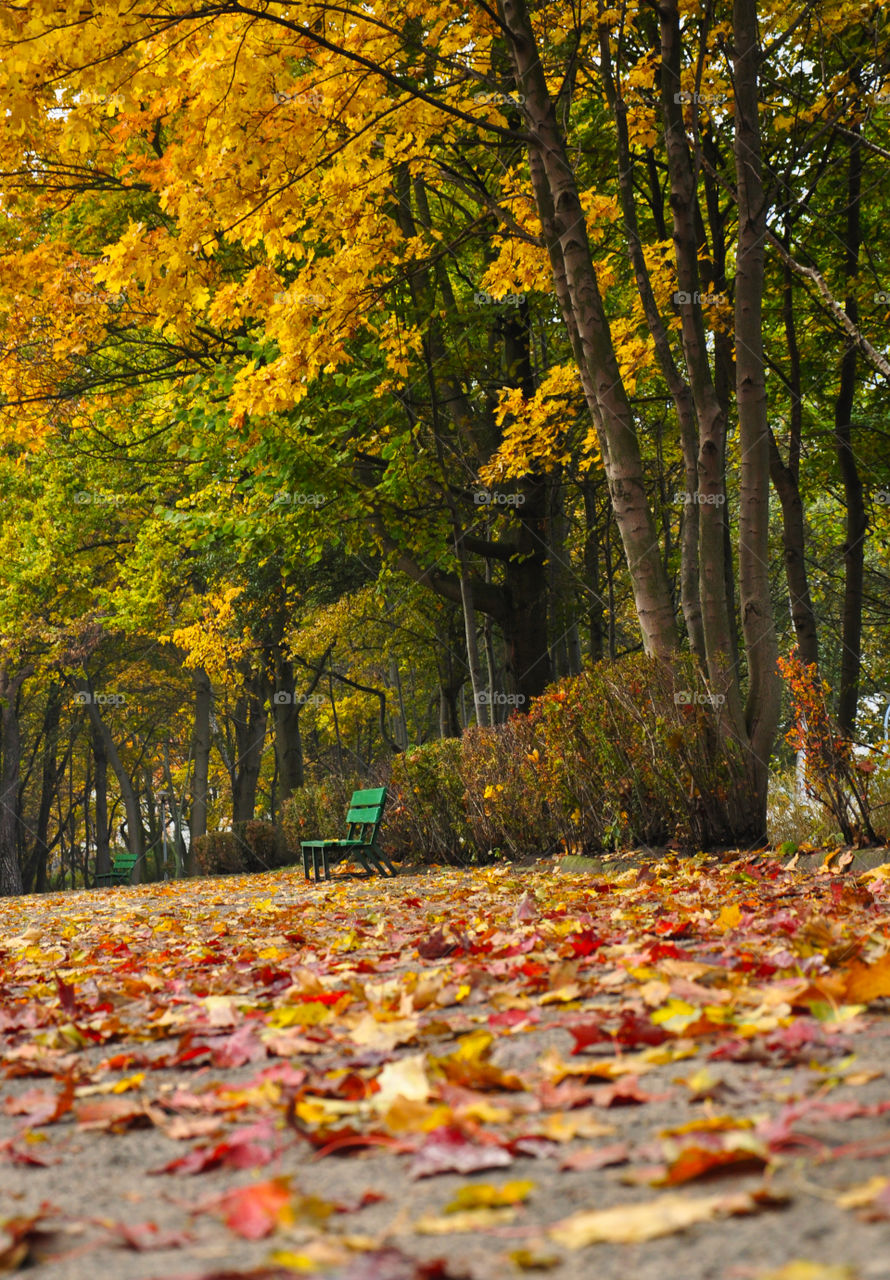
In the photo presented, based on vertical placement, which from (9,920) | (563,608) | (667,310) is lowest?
(9,920)

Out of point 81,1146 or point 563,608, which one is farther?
point 563,608

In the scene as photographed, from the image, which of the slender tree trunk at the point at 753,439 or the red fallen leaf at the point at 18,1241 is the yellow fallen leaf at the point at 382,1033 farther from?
the slender tree trunk at the point at 753,439

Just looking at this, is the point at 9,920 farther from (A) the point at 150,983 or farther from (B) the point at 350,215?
(B) the point at 350,215

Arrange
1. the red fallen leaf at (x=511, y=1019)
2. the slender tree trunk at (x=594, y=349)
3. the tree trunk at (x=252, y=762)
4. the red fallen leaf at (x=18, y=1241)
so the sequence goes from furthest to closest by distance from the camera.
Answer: the tree trunk at (x=252, y=762)
the slender tree trunk at (x=594, y=349)
the red fallen leaf at (x=511, y=1019)
the red fallen leaf at (x=18, y=1241)

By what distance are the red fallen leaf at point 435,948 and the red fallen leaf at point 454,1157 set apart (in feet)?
8.19

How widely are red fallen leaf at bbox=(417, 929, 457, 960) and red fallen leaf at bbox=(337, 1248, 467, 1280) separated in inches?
118

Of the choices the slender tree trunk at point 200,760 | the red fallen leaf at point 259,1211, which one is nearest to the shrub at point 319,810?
the slender tree trunk at point 200,760

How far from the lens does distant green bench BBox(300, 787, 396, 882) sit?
12453mm

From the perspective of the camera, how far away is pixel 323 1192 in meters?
1.98

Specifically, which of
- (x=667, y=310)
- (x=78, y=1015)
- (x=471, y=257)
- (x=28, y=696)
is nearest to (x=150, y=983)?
(x=78, y=1015)

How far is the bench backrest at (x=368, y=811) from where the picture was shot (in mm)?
12523

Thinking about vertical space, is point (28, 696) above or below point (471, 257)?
below

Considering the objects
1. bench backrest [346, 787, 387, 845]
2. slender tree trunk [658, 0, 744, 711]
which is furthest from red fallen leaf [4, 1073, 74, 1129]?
bench backrest [346, 787, 387, 845]

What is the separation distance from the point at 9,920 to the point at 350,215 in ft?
23.9
